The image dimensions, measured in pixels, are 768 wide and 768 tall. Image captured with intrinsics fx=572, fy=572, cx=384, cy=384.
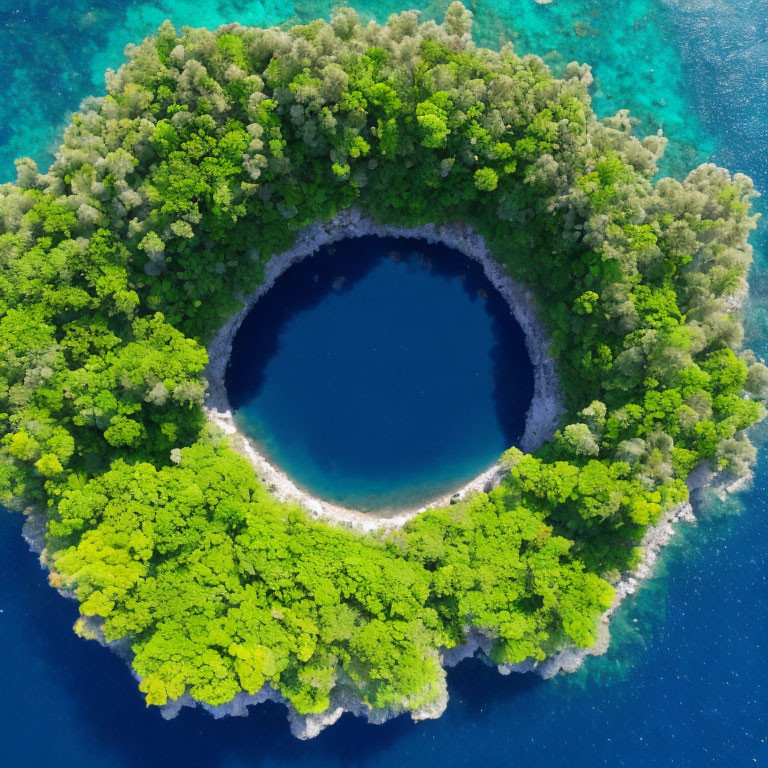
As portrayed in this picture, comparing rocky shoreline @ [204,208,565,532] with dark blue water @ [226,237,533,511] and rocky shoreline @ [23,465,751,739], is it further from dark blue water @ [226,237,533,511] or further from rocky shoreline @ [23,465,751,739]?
rocky shoreline @ [23,465,751,739]

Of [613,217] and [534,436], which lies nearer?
[613,217]

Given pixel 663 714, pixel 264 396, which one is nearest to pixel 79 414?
pixel 264 396

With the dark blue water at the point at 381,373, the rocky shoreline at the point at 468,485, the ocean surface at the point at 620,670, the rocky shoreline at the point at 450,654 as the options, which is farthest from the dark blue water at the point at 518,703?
the dark blue water at the point at 381,373

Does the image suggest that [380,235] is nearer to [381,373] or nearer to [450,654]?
[381,373]

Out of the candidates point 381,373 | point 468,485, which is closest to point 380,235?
point 381,373

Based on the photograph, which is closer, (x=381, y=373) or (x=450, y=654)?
(x=450, y=654)

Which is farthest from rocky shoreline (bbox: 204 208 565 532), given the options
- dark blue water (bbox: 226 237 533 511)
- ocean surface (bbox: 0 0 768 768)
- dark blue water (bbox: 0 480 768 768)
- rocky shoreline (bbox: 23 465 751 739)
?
dark blue water (bbox: 0 480 768 768)

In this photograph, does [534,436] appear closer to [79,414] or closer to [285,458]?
[285,458]

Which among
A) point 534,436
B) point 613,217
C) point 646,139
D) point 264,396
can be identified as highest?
point 646,139
